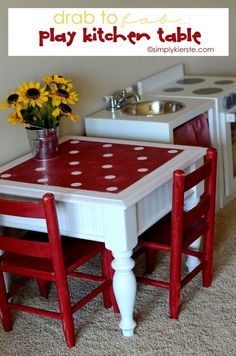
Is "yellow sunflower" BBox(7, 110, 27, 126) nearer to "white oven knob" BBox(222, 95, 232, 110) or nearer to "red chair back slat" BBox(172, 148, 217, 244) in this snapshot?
"red chair back slat" BBox(172, 148, 217, 244)

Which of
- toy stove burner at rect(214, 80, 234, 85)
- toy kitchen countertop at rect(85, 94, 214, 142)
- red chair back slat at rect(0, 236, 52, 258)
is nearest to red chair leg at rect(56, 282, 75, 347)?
red chair back slat at rect(0, 236, 52, 258)

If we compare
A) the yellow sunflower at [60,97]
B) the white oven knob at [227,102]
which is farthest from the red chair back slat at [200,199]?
the white oven knob at [227,102]

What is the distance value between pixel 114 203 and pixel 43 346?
0.57 m

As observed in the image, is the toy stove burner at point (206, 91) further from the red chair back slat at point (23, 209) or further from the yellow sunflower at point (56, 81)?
the red chair back slat at point (23, 209)

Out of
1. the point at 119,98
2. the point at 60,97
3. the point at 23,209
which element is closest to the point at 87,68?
the point at 119,98

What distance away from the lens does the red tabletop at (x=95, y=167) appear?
6.57 ft

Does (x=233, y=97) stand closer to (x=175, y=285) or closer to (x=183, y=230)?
(x=183, y=230)

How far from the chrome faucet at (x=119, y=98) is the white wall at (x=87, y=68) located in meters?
0.05

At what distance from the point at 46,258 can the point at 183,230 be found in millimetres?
511

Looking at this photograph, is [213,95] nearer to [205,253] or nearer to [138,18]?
[138,18]

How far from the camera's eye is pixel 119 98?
276 centimetres

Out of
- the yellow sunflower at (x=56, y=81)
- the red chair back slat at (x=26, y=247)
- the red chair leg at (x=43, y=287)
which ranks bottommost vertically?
the red chair leg at (x=43, y=287)

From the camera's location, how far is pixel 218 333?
202 cm

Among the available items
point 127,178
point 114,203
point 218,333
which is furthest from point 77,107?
point 218,333
